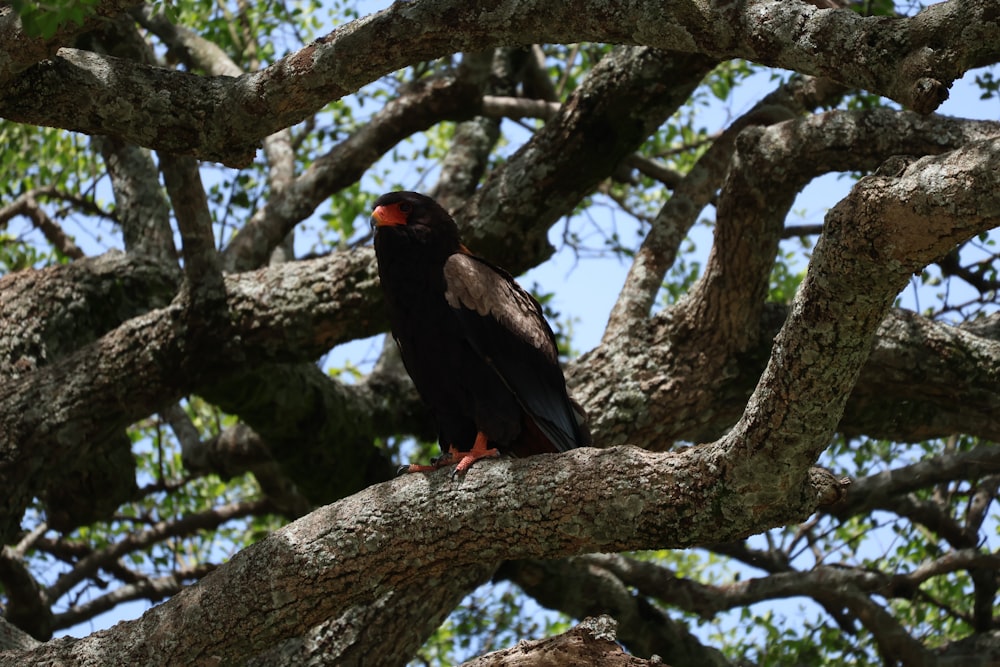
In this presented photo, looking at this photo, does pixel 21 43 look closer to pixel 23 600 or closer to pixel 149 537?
pixel 23 600

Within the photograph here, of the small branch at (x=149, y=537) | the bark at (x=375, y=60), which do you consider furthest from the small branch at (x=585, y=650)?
the small branch at (x=149, y=537)

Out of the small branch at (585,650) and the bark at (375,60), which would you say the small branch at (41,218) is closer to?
the bark at (375,60)

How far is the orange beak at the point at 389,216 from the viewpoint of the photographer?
4539mm

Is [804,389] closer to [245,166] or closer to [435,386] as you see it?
[435,386]

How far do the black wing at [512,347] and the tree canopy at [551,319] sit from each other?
28.1 inches

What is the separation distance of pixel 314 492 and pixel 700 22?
3.96 metres

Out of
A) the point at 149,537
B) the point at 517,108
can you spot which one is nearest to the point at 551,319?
the point at 517,108

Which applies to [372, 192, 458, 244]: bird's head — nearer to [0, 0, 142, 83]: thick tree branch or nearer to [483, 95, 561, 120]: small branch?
[0, 0, 142, 83]: thick tree branch

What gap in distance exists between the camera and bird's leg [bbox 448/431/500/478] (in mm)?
3527

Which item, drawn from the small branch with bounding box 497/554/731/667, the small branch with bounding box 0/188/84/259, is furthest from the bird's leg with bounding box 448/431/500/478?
the small branch with bounding box 0/188/84/259

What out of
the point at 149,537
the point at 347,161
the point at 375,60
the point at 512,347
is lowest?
the point at 512,347

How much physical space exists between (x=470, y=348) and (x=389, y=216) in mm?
721

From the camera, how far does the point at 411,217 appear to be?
4586 millimetres

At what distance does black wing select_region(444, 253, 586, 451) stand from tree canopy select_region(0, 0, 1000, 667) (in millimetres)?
714
